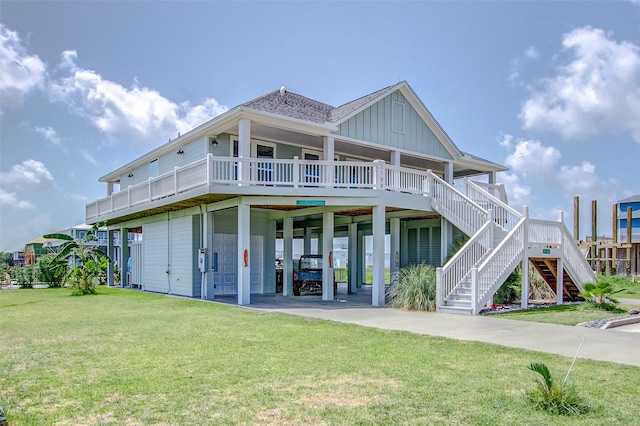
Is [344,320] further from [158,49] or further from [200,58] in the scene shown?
[158,49]

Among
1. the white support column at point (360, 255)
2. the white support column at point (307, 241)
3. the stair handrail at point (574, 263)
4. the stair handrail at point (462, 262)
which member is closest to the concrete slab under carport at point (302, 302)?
the stair handrail at point (462, 262)

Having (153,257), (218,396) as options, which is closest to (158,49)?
(153,257)

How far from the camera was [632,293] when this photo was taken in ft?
66.1

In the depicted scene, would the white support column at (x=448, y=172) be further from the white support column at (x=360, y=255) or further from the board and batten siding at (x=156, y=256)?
the board and batten siding at (x=156, y=256)

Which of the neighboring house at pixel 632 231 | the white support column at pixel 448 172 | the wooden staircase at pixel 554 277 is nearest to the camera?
the wooden staircase at pixel 554 277

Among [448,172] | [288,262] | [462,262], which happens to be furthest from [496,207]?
[288,262]

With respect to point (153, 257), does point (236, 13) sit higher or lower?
higher

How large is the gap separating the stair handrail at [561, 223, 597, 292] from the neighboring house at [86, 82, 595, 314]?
2.3 inches

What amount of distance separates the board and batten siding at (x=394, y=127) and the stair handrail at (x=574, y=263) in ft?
23.3

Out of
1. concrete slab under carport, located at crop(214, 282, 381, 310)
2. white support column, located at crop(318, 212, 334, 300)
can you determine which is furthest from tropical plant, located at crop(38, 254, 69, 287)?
white support column, located at crop(318, 212, 334, 300)

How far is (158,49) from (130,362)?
12387 millimetres

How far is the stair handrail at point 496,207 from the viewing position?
1594 centimetres

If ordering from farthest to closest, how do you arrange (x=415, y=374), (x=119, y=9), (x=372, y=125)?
1. (x=372, y=125)
2. (x=119, y=9)
3. (x=415, y=374)

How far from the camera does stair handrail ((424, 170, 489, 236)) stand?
16.7 meters
